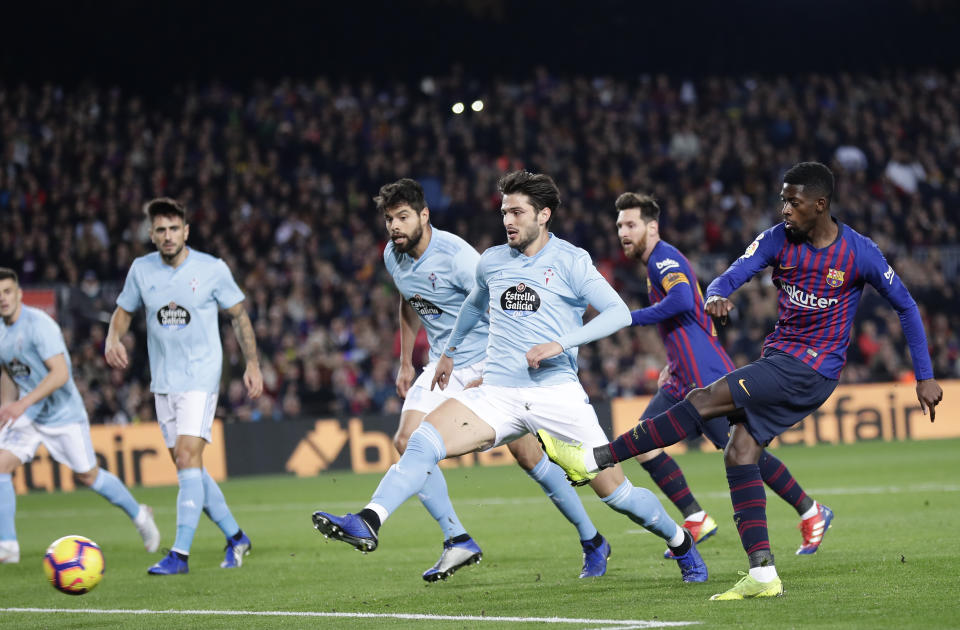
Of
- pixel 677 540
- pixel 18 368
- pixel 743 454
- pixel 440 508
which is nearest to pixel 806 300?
pixel 743 454

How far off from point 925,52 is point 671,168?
953 cm

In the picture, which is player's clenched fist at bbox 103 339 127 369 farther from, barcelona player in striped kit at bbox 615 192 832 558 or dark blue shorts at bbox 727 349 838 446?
dark blue shorts at bbox 727 349 838 446

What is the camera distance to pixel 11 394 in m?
11.3

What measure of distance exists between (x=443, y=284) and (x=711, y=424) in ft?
6.49

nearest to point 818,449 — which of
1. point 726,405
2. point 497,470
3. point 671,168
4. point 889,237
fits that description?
point 497,470

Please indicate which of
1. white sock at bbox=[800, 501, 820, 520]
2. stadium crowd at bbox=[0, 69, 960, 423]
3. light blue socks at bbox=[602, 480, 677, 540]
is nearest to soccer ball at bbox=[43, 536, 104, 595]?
light blue socks at bbox=[602, 480, 677, 540]

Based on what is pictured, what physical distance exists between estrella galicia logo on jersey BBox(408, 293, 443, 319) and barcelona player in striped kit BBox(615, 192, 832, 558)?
1342 mm

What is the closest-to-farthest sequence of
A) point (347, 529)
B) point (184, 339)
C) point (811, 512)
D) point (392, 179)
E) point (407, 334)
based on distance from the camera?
point (347, 529), point (811, 512), point (407, 334), point (184, 339), point (392, 179)

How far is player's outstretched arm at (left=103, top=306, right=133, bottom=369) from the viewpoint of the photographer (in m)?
9.48

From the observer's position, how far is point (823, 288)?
6.76m

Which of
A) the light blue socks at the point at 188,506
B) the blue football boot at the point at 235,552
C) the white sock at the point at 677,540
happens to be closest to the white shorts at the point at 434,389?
the white sock at the point at 677,540

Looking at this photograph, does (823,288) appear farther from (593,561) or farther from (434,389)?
(434,389)

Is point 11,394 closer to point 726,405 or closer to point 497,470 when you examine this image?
point 726,405

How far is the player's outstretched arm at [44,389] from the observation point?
33.2 ft
